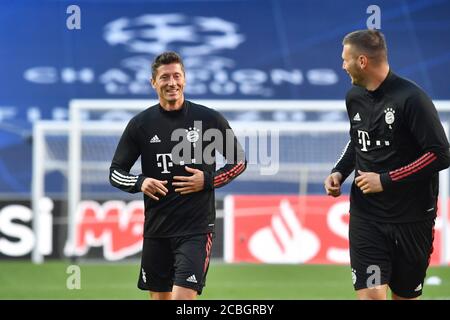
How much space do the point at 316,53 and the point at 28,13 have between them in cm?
574

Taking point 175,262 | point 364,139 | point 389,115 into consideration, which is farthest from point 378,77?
point 175,262

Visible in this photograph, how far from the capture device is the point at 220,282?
486 inches

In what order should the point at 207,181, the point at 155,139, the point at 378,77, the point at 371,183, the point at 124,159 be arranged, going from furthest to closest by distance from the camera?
1. the point at 124,159
2. the point at 155,139
3. the point at 207,181
4. the point at 378,77
5. the point at 371,183

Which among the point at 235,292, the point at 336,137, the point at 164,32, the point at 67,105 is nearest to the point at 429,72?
the point at 336,137

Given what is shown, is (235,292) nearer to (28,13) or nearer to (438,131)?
(438,131)

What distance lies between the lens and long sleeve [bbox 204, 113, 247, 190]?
666cm

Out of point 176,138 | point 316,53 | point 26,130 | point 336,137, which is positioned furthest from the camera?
point 316,53

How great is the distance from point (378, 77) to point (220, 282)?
21.8 feet

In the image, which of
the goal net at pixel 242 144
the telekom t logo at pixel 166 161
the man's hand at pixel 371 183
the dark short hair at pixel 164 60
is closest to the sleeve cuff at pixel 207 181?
the telekom t logo at pixel 166 161

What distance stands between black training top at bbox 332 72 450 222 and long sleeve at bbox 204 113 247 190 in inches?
36.1

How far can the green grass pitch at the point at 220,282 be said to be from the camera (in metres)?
10.8

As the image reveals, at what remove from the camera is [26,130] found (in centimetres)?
1806

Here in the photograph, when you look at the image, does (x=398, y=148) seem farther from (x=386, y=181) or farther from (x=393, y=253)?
(x=393, y=253)

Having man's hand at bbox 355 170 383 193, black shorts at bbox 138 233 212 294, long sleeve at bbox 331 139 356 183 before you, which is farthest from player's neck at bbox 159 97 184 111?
man's hand at bbox 355 170 383 193
